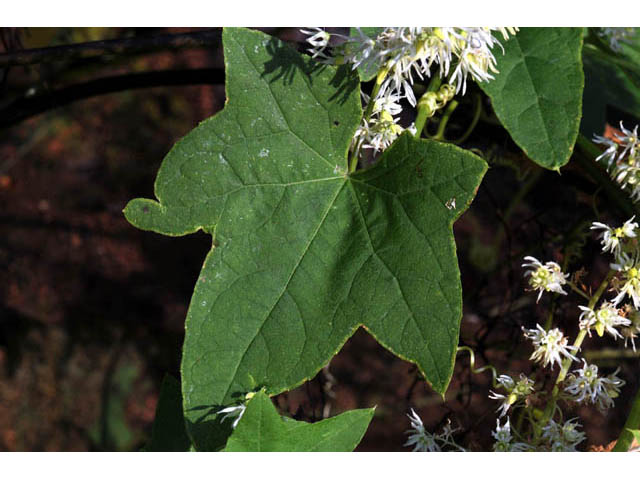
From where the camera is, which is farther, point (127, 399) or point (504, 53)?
point (127, 399)

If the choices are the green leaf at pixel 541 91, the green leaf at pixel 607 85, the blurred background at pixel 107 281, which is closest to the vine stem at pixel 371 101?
the green leaf at pixel 541 91

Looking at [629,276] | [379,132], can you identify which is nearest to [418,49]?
[379,132]

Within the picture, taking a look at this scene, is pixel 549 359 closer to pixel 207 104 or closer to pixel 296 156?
pixel 296 156

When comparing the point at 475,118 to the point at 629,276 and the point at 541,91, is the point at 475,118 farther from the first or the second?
the point at 629,276

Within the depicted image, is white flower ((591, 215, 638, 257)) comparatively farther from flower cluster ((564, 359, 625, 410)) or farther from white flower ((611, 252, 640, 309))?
flower cluster ((564, 359, 625, 410))

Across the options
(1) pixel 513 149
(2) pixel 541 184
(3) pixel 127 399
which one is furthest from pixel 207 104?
(1) pixel 513 149

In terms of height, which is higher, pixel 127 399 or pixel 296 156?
pixel 296 156
